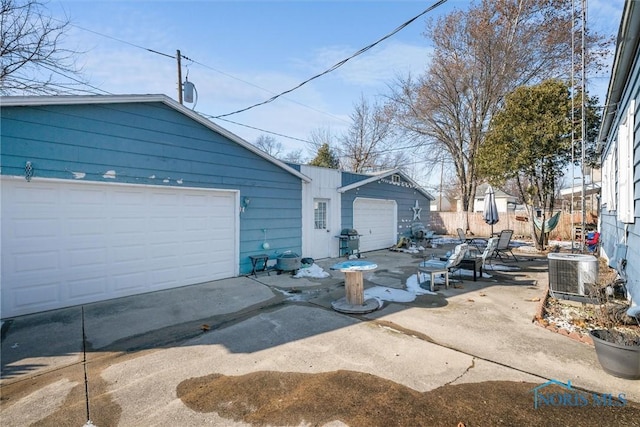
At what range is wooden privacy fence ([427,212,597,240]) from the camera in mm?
14602

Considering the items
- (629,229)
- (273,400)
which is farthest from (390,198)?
(273,400)

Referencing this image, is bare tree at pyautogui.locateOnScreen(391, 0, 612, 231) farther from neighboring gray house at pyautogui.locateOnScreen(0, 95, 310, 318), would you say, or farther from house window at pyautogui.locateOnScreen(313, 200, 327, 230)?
neighboring gray house at pyautogui.locateOnScreen(0, 95, 310, 318)

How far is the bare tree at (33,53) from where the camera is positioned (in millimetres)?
7102

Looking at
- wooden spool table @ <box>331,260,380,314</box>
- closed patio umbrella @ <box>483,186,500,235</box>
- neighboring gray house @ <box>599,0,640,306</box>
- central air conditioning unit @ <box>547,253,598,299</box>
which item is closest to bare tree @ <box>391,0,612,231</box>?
closed patio umbrella @ <box>483,186,500,235</box>

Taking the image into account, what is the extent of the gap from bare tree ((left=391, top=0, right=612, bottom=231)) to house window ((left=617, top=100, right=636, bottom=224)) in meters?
13.2

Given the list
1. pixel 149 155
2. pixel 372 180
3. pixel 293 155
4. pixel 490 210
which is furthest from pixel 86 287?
pixel 293 155

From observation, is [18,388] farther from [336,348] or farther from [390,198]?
[390,198]

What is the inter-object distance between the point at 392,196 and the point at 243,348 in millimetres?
9875

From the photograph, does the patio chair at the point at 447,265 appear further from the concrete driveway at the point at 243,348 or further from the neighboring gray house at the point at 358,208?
the neighboring gray house at the point at 358,208

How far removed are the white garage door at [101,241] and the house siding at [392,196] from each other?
15.1 ft

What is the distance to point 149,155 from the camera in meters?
5.71

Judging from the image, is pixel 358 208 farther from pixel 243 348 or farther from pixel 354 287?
pixel 243 348

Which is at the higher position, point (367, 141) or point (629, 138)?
point (367, 141)

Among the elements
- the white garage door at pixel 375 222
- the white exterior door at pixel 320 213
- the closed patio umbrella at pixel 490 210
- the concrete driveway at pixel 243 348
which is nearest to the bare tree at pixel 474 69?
the closed patio umbrella at pixel 490 210
